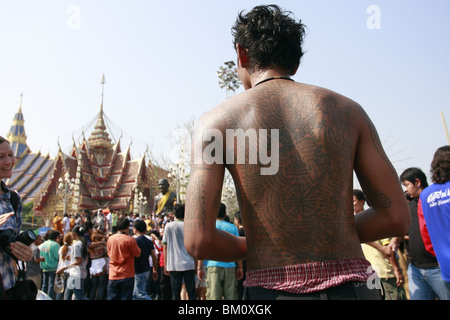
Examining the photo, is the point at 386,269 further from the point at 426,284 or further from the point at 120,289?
the point at 120,289

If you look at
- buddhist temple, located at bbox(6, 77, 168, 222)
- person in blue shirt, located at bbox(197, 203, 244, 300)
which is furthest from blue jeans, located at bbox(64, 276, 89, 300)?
buddhist temple, located at bbox(6, 77, 168, 222)

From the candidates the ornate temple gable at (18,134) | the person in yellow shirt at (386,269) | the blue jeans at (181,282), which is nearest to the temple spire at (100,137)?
the ornate temple gable at (18,134)

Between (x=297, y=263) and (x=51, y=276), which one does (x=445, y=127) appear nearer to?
(x=51, y=276)

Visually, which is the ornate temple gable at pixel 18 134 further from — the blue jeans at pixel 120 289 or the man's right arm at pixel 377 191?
the man's right arm at pixel 377 191

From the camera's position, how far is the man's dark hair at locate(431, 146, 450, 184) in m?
3.35

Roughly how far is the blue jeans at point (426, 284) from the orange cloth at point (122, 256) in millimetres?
4646

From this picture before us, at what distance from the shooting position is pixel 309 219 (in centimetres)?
138

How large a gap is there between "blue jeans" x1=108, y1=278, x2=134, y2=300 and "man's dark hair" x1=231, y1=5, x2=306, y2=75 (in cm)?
608

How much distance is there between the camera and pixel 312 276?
4.34ft

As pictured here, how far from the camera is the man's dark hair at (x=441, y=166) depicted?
11.0ft

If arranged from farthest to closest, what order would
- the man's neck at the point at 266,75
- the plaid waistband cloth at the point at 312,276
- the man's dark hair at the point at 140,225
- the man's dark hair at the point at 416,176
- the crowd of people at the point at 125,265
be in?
the man's dark hair at the point at 140,225, the crowd of people at the point at 125,265, the man's dark hair at the point at 416,176, the man's neck at the point at 266,75, the plaid waistband cloth at the point at 312,276

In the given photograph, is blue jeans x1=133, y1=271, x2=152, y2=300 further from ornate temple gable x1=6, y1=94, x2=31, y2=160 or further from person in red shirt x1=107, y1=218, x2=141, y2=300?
ornate temple gable x1=6, y1=94, x2=31, y2=160
